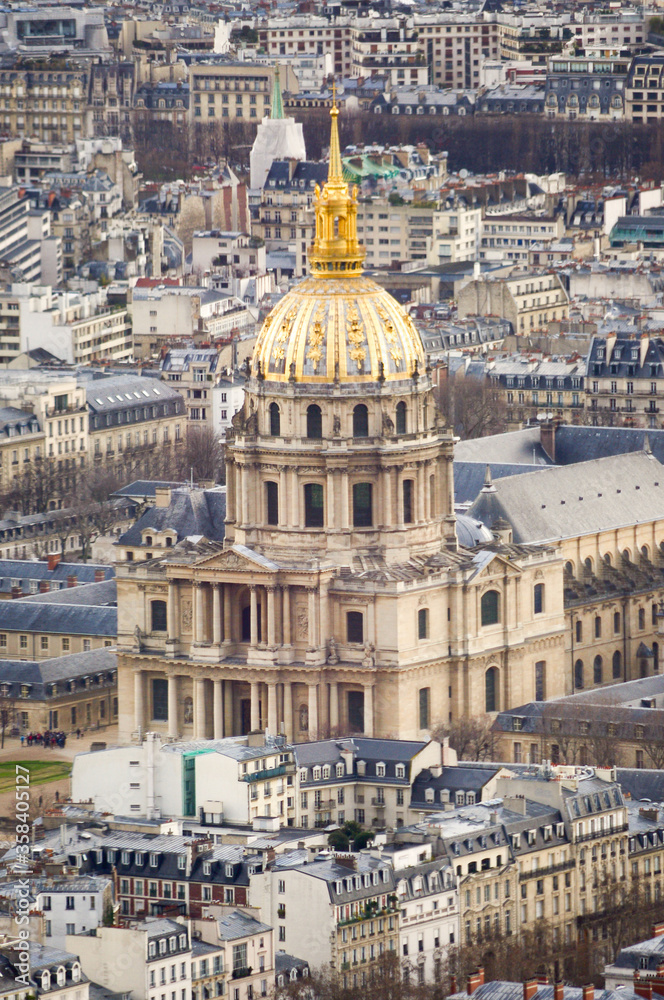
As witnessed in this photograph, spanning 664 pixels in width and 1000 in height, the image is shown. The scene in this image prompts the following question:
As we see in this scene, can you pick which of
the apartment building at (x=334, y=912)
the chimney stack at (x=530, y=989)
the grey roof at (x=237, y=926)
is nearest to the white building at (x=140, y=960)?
the grey roof at (x=237, y=926)

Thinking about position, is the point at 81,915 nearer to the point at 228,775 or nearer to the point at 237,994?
the point at 237,994

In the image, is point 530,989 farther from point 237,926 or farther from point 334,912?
point 334,912

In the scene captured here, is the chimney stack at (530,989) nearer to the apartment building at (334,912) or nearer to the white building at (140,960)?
the white building at (140,960)

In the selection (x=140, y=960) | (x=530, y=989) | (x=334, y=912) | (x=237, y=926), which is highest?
(x=530, y=989)

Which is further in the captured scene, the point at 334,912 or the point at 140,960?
the point at 334,912

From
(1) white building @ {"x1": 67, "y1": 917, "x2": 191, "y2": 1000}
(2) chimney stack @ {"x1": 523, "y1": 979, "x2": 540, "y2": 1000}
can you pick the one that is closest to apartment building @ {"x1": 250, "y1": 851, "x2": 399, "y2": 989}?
(1) white building @ {"x1": 67, "y1": 917, "x2": 191, "y2": 1000}

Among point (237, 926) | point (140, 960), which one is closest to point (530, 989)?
point (140, 960)
